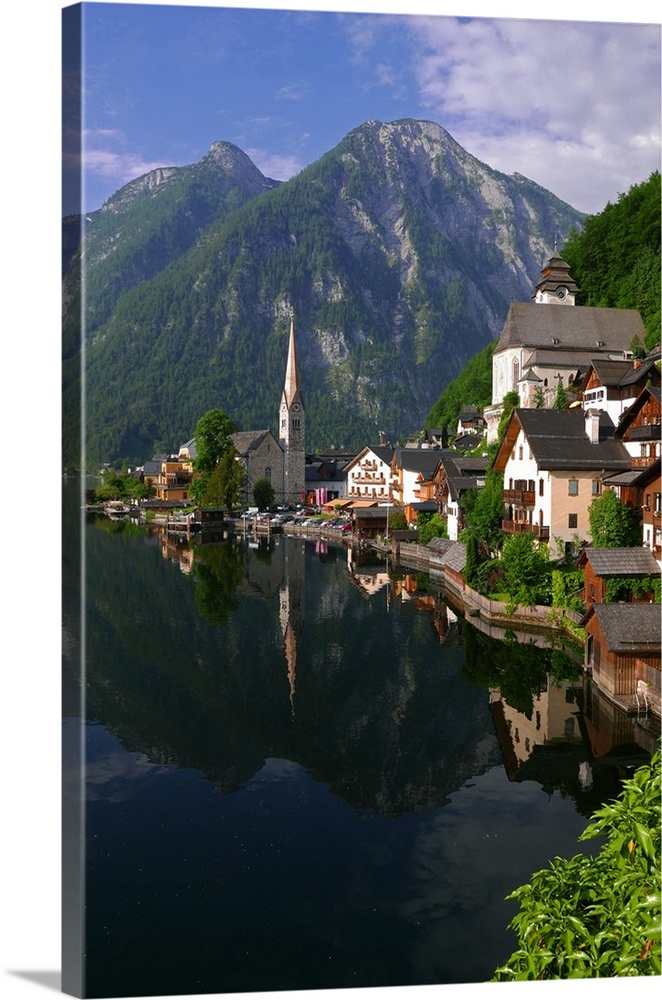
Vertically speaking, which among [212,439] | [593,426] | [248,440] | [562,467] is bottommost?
[562,467]

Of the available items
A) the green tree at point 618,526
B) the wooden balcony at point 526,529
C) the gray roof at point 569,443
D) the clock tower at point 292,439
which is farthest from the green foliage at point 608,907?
the clock tower at point 292,439

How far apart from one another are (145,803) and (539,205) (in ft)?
173

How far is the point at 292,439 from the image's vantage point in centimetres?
5962

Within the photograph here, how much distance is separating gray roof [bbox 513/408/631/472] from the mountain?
70.4 ft

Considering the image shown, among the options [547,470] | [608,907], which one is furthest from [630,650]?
[608,907]

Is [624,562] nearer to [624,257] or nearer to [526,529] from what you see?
[526,529]

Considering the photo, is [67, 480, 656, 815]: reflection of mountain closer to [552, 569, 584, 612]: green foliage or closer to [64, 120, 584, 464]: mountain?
[552, 569, 584, 612]: green foliage

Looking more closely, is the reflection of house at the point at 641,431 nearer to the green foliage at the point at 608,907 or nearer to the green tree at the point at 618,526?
the green tree at the point at 618,526

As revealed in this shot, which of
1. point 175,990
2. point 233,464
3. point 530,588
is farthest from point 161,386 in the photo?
point 175,990

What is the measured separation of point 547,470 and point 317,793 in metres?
11.9

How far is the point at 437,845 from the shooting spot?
8461 mm

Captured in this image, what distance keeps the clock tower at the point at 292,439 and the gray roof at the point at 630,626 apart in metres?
45.6

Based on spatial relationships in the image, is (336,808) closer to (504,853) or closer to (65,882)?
(504,853)

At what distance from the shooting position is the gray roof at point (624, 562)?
45.8 feet
